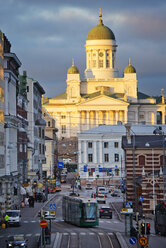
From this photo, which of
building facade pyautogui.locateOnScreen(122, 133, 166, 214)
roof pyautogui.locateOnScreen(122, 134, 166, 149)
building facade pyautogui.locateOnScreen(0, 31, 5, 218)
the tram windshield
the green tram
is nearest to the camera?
the tram windshield

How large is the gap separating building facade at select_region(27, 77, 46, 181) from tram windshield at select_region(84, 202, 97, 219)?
57.8 meters

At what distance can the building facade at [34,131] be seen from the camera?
139 meters

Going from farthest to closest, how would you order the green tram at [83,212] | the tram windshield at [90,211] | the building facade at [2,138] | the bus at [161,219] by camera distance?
A: the building facade at [2,138] → the green tram at [83,212] → the tram windshield at [90,211] → the bus at [161,219]

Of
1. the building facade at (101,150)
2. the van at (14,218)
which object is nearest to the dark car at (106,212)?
the van at (14,218)

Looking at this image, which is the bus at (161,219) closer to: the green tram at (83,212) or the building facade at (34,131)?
the green tram at (83,212)

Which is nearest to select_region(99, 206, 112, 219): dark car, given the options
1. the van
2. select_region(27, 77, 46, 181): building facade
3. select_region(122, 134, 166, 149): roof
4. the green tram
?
select_region(122, 134, 166, 149): roof

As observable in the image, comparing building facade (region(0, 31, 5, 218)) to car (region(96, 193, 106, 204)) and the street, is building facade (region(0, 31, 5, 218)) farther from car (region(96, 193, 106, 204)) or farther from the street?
car (region(96, 193, 106, 204))

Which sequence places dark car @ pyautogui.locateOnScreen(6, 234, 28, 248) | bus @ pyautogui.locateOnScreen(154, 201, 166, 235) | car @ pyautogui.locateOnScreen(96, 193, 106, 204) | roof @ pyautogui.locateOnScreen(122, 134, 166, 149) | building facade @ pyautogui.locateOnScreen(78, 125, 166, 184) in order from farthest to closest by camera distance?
building facade @ pyautogui.locateOnScreen(78, 125, 166, 184) < car @ pyautogui.locateOnScreen(96, 193, 106, 204) < roof @ pyautogui.locateOnScreen(122, 134, 166, 149) < bus @ pyautogui.locateOnScreen(154, 201, 166, 235) < dark car @ pyautogui.locateOnScreen(6, 234, 28, 248)

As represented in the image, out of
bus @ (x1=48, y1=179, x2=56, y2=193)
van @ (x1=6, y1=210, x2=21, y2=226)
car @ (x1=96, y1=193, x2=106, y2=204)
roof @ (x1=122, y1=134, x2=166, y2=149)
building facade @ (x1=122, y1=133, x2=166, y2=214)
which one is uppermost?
roof @ (x1=122, y1=134, x2=166, y2=149)

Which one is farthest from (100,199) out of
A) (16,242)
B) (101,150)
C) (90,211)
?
(101,150)

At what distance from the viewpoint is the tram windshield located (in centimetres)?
7269

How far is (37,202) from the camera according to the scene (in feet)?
390

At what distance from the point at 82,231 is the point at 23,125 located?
50827 millimetres

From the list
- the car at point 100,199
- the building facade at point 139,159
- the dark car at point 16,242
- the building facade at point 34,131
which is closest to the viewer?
the dark car at point 16,242
